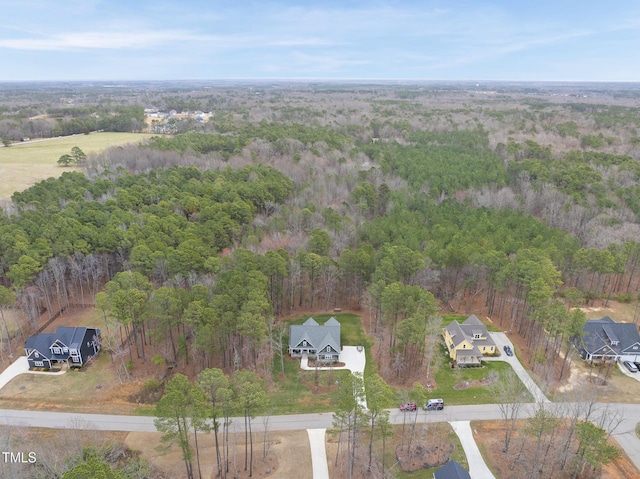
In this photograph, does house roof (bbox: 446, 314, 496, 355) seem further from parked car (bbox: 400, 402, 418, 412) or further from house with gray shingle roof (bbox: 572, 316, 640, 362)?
parked car (bbox: 400, 402, 418, 412)

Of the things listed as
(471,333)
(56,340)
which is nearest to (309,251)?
(471,333)

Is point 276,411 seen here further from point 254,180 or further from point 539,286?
point 254,180

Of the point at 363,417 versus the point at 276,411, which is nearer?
the point at 363,417

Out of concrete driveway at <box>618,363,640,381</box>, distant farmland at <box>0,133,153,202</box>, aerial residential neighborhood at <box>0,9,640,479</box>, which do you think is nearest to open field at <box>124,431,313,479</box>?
aerial residential neighborhood at <box>0,9,640,479</box>

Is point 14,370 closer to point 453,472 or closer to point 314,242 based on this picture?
point 314,242

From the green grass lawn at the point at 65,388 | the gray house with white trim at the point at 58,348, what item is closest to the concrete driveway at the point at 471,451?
the green grass lawn at the point at 65,388

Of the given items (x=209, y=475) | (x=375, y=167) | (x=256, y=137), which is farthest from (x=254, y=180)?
(x=209, y=475)
